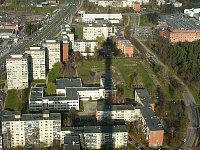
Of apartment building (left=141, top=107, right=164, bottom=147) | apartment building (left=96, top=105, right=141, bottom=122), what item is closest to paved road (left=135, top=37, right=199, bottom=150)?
apartment building (left=141, top=107, right=164, bottom=147)

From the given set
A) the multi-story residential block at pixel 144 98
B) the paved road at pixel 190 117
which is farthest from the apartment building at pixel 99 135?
the multi-story residential block at pixel 144 98

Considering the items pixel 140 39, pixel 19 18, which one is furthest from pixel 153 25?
pixel 19 18

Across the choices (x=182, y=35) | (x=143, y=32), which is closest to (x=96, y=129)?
(x=182, y=35)

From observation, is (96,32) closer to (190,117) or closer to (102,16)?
(102,16)

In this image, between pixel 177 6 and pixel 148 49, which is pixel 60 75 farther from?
pixel 177 6

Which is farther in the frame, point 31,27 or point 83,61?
point 31,27

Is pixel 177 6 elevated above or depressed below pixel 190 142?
above

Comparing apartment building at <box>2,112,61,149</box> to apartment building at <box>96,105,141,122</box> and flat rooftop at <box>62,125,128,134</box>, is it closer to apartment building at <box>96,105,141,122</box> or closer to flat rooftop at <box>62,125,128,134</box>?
flat rooftop at <box>62,125,128,134</box>

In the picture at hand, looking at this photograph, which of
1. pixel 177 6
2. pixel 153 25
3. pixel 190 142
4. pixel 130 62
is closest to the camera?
pixel 190 142
